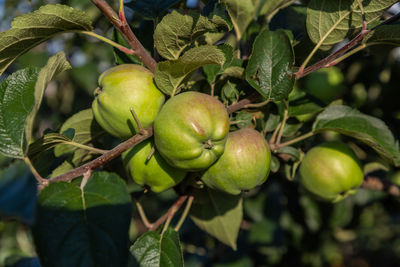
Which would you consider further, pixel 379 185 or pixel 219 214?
pixel 379 185

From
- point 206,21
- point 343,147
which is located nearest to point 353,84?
point 343,147

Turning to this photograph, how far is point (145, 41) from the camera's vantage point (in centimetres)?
120

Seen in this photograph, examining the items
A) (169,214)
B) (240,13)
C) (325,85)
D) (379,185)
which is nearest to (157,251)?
(169,214)

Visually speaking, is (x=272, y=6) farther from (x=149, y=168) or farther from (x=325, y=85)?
(x=325, y=85)

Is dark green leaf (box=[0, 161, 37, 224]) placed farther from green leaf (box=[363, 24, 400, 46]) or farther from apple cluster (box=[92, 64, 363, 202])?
green leaf (box=[363, 24, 400, 46])

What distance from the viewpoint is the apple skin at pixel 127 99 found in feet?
3.10

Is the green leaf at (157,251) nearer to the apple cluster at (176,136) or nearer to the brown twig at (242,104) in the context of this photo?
the apple cluster at (176,136)

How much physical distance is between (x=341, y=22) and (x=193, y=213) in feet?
2.96

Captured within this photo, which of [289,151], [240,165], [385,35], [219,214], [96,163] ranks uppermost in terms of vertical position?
[385,35]

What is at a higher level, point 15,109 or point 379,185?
point 15,109

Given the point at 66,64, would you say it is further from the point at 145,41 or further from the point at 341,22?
the point at 341,22

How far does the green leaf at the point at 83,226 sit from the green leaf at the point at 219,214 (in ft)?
1.85

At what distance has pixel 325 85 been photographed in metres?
1.99

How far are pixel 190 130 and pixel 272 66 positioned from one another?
13.4 inches
